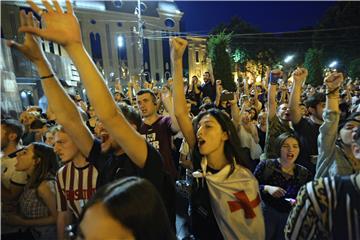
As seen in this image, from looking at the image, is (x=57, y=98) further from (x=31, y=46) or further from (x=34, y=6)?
(x=34, y=6)

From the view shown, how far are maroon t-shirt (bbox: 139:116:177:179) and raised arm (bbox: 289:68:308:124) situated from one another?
60.5 inches

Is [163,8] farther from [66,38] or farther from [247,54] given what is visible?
[66,38]

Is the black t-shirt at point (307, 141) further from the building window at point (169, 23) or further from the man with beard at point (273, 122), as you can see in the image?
the building window at point (169, 23)

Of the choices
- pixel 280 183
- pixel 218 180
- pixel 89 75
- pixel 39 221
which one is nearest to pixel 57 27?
pixel 89 75

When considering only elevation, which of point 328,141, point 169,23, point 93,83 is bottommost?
point 328,141

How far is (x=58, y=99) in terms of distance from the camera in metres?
1.99

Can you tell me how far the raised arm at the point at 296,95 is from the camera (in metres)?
3.52

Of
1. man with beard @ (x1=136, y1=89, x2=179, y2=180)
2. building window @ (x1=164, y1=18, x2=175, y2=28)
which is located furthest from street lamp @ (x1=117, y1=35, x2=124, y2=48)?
man with beard @ (x1=136, y1=89, x2=179, y2=180)

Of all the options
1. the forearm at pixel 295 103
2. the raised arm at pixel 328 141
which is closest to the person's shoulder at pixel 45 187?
the raised arm at pixel 328 141

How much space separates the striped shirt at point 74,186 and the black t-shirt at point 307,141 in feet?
7.90

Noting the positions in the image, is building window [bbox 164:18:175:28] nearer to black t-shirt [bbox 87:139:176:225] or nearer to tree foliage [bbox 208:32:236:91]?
tree foliage [bbox 208:32:236:91]

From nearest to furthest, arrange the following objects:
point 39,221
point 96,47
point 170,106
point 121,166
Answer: point 121,166
point 39,221
point 170,106
point 96,47

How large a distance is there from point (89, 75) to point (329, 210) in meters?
1.35

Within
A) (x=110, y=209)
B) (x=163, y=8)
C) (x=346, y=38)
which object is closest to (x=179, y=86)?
(x=110, y=209)
